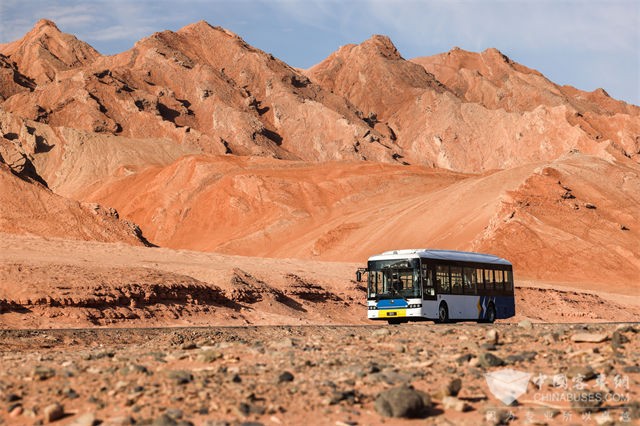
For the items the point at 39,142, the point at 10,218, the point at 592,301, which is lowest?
the point at 592,301

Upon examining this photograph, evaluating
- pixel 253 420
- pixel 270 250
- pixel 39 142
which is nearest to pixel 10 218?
pixel 270 250

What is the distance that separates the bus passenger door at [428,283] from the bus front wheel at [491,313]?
4622 millimetres

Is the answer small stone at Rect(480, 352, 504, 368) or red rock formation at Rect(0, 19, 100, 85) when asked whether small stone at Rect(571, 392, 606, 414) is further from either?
red rock formation at Rect(0, 19, 100, 85)

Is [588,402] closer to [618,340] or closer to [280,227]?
[618,340]

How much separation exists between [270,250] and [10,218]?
34.2 metres

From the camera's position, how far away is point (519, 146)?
13588 centimetres

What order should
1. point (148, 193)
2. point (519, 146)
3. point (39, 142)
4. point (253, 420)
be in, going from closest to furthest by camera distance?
point (253, 420) → point (148, 193) → point (39, 142) → point (519, 146)

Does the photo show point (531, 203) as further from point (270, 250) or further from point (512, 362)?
point (512, 362)

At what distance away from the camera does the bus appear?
30.3 metres

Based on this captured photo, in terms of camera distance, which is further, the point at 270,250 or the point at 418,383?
the point at 270,250

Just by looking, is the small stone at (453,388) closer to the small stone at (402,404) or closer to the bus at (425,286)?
the small stone at (402,404)

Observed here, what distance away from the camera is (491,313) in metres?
34.7

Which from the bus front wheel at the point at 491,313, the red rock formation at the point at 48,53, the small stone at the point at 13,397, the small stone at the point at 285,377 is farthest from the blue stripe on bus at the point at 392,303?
the red rock formation at the point at 48,53

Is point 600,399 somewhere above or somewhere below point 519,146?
below
